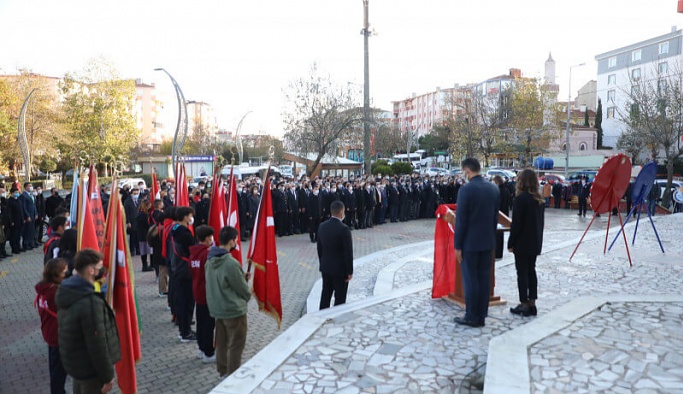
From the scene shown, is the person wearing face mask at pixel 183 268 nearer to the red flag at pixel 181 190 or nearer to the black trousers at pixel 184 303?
the black trousers at pixel 184 303

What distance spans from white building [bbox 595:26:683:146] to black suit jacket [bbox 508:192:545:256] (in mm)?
56815

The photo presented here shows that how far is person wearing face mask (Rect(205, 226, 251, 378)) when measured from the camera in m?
5.46

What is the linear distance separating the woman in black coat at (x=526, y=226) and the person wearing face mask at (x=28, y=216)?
42.8 ft

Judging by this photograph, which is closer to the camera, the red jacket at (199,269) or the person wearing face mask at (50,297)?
the person wearing face mask at (50,297)

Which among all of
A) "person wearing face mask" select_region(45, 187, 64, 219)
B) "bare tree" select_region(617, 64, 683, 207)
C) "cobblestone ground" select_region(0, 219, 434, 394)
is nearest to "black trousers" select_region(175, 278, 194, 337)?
"cobblestone ground" select_region(0, 219, 434, 394)

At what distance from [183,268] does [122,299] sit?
1660mm

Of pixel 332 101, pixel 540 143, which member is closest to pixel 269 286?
pixel 332 101

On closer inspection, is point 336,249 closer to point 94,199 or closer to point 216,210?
point 216,210

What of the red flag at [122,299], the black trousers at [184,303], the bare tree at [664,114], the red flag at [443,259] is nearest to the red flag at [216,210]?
the black trousers at [184,303]

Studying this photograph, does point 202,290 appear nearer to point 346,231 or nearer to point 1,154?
point 346,231

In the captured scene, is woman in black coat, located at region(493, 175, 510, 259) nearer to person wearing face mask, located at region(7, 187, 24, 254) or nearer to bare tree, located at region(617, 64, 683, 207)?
person wearing face mask, located at region(7, 187, 24, 254)

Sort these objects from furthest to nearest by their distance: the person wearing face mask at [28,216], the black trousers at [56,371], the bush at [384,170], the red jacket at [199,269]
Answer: the bush at [384,170]
the person wearing face mask at [28,216]
the red jacket at [199,269]
the black trousers at [56,371]

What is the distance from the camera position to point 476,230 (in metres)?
5.95

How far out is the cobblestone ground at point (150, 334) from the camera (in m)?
5.88
